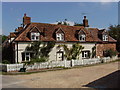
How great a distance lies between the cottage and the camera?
24748 millimetres

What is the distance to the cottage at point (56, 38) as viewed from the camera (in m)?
24.7

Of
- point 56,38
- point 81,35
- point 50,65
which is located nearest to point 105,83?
point 50,65

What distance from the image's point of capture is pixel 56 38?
91.0ft

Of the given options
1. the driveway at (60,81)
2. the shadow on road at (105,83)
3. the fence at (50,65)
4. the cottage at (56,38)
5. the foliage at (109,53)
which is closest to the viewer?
the shadow on road at (105,83)

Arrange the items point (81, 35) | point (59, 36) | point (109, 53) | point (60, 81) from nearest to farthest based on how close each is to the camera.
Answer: point (60, 81), point (59, 36), point (81, 35), point (109, 53)

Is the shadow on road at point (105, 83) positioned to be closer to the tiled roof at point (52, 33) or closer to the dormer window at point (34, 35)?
the dormer window at point (34, 35)

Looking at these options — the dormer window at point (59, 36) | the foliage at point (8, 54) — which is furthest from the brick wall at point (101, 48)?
the foliage at point (8, 54)

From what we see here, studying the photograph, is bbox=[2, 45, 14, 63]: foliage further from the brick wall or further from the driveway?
the brick wall

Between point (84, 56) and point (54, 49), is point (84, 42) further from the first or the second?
point (54, 49)

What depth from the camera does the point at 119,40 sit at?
40875 millimetres

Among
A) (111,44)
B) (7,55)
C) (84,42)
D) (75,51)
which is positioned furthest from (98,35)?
(7,55)

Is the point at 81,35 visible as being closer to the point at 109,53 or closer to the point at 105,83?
the point at 109,53

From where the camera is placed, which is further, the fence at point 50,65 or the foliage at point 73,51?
the foliage at point 73,51

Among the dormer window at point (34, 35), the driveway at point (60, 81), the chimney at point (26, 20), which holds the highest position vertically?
the chimney at point (26, 20)
